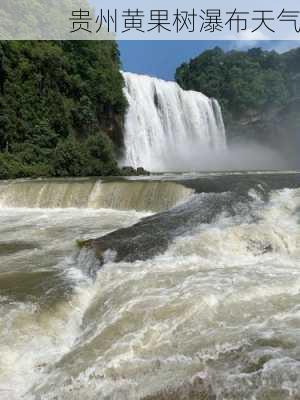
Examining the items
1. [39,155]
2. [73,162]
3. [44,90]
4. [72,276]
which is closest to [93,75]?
[44,90]

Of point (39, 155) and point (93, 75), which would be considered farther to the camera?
point (93, 75)

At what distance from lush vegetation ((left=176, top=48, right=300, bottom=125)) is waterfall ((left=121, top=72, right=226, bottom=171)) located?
12.3 meters

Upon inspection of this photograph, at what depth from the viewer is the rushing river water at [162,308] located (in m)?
3.40

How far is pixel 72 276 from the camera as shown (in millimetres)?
6023

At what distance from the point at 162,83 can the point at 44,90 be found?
287 inches

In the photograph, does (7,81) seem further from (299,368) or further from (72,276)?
(299,368)

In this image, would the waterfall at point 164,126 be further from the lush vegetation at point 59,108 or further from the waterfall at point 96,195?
the waterfall at point 96,195

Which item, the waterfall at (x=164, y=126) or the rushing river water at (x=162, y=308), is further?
Result: the waterfall at (x=164, y=126)

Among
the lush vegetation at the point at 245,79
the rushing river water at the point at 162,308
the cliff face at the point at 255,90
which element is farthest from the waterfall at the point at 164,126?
the rushing river water at the point at 162,308

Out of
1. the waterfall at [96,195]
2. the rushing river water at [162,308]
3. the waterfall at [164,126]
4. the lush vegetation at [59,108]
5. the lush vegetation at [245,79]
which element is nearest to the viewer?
the rushing river water at [162,308]

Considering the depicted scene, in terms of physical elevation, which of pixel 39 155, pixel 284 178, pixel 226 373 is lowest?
pixel 39 155

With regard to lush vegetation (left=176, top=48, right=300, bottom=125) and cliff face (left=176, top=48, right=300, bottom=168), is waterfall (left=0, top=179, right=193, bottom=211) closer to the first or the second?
cliff face (left=176, top=48, right=300, bottom=168)

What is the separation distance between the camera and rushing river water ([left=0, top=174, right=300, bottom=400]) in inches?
134

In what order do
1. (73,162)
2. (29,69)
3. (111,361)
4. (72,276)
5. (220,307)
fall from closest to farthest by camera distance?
1. (111,361)
2. (220,307)
3. (72,276)
4. (73,162)
5. (29,69)
